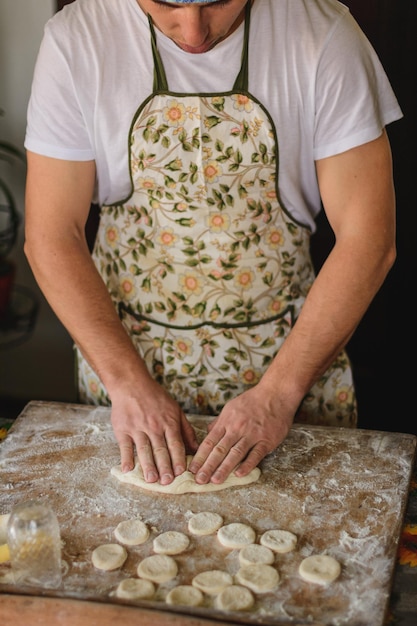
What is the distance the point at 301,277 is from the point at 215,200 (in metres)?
0.32

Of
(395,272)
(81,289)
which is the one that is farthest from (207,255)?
(395,272)

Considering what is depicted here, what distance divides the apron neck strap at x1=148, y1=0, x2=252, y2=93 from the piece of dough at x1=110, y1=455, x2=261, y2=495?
84 cm

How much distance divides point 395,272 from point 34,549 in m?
2.02

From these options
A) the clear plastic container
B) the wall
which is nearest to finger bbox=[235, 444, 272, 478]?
the clear plastic container

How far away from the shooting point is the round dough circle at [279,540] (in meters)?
1.50

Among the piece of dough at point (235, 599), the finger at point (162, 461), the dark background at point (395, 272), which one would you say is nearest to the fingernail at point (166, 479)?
the finger at point (162, 461)

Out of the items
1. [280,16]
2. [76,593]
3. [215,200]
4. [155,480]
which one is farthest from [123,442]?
[280,16]

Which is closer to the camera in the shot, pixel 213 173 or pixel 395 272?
pixel 213 173

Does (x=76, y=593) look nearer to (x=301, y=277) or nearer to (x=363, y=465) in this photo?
(x=363, y=465)

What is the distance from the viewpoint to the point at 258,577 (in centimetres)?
142

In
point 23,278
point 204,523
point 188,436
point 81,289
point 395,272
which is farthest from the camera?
point 23,278

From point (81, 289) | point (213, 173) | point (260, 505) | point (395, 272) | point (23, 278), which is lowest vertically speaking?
point (23, 278)

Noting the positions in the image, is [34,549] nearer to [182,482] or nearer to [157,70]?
[182,482]

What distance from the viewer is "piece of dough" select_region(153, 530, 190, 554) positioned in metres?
1.50
